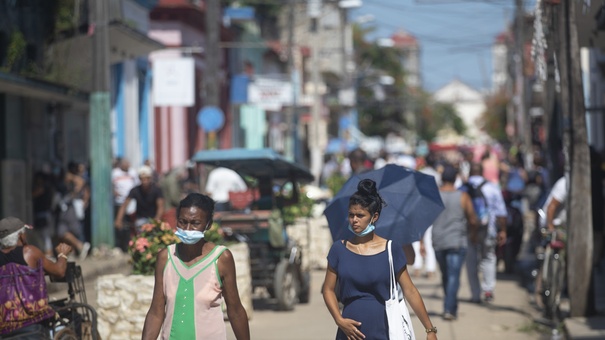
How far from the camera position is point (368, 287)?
22.6 ft

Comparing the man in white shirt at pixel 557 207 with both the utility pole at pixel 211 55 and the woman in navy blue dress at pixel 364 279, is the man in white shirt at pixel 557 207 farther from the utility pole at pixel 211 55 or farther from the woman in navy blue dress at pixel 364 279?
the utility pole at pixel 211 55

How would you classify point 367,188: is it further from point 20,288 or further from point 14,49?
point 14,49

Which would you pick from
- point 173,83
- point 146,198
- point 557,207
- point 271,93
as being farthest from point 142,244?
point 271,93

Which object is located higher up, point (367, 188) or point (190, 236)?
point (367, 188)

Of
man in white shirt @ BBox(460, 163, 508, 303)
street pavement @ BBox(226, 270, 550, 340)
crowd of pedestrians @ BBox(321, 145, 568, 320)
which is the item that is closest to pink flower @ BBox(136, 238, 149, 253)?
street pavement @ BBox(226, 270, 550, 340)

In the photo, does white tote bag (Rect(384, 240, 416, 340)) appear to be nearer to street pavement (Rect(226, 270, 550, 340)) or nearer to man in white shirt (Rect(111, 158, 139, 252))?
street pavement (Rect(226, 270, 550, 340))

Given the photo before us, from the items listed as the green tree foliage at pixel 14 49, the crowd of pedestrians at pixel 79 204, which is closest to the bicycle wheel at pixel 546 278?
the crowd of pedestrians at pixel 79 204

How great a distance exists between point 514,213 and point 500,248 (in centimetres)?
70

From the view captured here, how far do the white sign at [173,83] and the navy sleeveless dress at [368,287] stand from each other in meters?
20.2

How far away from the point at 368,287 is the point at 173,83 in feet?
67.4

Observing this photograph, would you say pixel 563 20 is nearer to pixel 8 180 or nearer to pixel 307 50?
pixel 8 180

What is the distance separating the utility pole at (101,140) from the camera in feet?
62.7

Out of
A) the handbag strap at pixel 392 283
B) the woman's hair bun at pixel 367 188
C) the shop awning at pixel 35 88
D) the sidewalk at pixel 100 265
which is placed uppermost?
the shop awning at pixel 35 88

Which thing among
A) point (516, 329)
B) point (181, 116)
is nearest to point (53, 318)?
point (516, 329)
